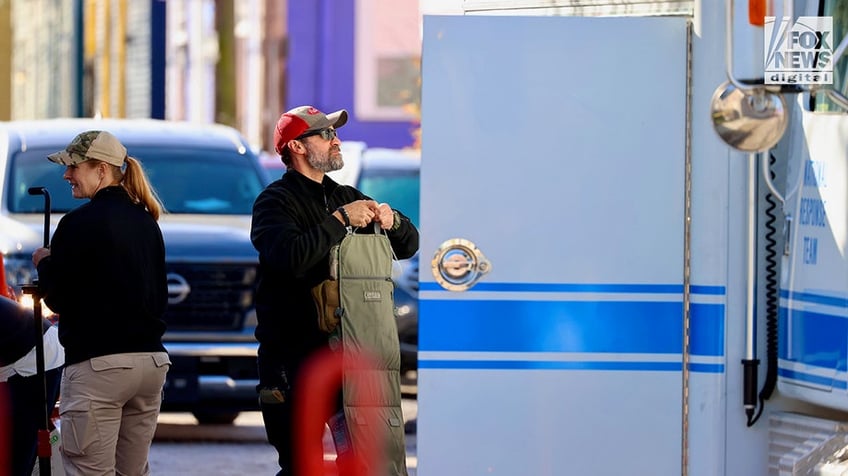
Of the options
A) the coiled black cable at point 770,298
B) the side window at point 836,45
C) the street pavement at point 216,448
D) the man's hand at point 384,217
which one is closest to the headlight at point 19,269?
the street pavement at point 216,448

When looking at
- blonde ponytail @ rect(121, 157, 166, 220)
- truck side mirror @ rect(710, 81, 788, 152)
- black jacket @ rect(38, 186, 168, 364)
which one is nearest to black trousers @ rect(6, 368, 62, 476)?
black jacket @ rect(38, 186, 168, 364)

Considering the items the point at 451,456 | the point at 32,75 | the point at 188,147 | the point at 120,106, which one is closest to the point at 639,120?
the point at 451,456

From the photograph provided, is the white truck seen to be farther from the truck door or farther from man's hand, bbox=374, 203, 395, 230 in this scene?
man's hand, bbox=374, 203, 395, 230

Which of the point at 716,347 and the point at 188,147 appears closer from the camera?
the point at 716,347

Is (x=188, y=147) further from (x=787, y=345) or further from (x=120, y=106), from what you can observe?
(x=120, y=106)

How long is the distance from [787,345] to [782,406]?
23cm

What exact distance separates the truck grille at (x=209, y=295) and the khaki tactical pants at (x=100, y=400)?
385 cm

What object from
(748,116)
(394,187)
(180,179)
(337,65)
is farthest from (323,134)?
(337,65)

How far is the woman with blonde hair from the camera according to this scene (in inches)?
238

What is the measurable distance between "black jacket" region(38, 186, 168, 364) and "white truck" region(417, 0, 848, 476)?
46.7 inches

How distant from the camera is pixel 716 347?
213 inches

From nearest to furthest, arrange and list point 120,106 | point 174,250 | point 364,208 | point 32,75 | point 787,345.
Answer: point 787,345, point 364,208, point 174,250, point 120,106, point 32,75

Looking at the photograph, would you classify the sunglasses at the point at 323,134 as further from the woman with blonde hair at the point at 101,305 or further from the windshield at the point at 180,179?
the windshield at the point at 180,179

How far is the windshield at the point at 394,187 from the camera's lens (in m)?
12.8
